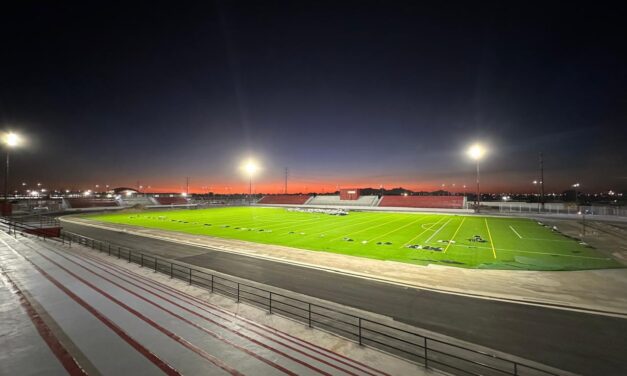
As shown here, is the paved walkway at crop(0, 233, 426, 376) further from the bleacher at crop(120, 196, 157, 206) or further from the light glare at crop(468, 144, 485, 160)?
the bleacher at crop(120, 196, 157, 206)

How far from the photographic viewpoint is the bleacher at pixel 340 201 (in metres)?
90.1

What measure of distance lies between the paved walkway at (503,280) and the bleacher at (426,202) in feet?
189

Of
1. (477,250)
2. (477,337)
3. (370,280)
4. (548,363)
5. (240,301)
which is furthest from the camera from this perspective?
(477,250)

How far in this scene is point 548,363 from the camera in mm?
9195

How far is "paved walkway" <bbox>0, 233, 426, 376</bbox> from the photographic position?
25.6 feet

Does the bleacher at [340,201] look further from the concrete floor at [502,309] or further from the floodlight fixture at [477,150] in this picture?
the concrete floor at [502,309]

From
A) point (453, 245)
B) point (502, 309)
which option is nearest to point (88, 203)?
point (453, 245)

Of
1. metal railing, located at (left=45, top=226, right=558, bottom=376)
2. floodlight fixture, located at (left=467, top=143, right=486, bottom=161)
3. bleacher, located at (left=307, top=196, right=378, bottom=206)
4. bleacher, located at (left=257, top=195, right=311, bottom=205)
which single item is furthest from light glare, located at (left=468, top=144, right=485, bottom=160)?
bleacher, located at (left=257, top=195, right=311, bottom=205)

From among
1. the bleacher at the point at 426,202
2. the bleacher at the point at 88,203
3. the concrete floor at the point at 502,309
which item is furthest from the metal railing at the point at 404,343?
the bleacher at the point at 88,203

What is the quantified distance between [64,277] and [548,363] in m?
23.2

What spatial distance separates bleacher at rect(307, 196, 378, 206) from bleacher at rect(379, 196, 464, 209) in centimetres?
424

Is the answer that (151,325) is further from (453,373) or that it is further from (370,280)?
(370,280)

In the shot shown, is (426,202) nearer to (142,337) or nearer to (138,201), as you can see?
(142,337)

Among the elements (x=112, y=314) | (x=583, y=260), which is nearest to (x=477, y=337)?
(x=112, y=314)
